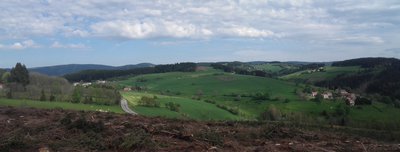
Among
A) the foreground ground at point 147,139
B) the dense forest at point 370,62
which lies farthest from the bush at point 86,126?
the dense forest at point 370,62

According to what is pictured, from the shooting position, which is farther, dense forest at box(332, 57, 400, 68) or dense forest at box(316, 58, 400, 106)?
dense forest at box(332, 57, 400, 68)

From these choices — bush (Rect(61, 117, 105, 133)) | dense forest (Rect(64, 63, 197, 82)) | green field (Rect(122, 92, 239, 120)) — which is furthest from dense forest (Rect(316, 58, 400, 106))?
bush (Rect(61, 117, 105, 133))

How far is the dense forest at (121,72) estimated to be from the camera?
472 feet

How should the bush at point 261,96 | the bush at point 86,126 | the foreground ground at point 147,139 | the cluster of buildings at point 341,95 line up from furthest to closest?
1. the bush at point 261,96
2. the cluster of buildings at point 341,95
3. the bush at point 86,126
4. the foreground ground at point 147,139

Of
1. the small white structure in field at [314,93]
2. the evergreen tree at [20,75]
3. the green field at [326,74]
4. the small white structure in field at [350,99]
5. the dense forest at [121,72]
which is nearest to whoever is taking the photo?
the evergreen tree at [20,75]

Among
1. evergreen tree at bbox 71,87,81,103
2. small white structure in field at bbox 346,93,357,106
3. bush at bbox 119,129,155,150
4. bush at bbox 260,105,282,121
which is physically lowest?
bush at bbox 260,105,282,121

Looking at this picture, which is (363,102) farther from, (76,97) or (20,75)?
(20,75)

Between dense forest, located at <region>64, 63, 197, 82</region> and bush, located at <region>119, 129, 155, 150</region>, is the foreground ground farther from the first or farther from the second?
dense forest, located at <region>64, 63, 197, 82</region>

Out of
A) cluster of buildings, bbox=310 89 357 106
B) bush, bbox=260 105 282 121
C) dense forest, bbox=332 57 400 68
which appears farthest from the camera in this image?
dense forest, bbox=332 57 400 68

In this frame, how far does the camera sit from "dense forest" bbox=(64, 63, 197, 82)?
144000 mm

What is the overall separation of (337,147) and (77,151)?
6538 mm

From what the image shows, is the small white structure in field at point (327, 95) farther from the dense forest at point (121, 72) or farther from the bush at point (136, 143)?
the bush at point (136, 143)

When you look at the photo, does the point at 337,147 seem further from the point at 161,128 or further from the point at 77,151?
the point at 77,151

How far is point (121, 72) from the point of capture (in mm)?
154250
